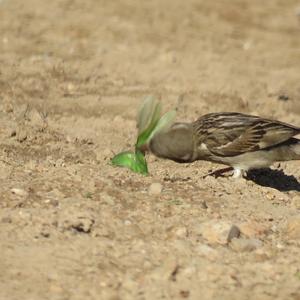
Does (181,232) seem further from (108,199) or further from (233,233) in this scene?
(108,199)

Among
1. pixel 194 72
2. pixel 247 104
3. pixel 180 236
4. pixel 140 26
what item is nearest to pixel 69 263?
pixel 180 236

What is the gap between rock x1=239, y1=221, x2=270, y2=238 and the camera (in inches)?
267

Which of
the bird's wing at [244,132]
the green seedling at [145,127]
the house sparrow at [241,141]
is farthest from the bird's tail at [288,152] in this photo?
Answer: the green seedling at [145,127]

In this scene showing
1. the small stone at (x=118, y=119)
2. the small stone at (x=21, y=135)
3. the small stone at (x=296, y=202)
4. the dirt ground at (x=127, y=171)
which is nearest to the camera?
the dirt ground at (x=127, y=171)

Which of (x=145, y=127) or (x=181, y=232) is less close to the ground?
(x=145, y=127)

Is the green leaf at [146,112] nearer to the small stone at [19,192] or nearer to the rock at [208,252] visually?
the small stone at [19,192]

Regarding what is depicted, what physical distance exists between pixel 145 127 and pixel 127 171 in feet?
1.60

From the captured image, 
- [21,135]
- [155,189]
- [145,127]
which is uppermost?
[145,127]

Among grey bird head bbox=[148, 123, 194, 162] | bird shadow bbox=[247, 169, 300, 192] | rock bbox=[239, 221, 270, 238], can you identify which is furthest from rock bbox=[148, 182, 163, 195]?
bird shadow bbox=[247, 169, 300, 192]

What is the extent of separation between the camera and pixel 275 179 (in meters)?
8.91

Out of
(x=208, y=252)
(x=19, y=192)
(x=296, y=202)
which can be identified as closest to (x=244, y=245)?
(x=208, y=252)

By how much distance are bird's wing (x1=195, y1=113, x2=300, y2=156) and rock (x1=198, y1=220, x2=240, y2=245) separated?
181 cm

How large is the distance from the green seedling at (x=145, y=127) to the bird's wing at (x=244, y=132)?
82 cm

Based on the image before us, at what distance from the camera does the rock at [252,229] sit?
6.78 meters
